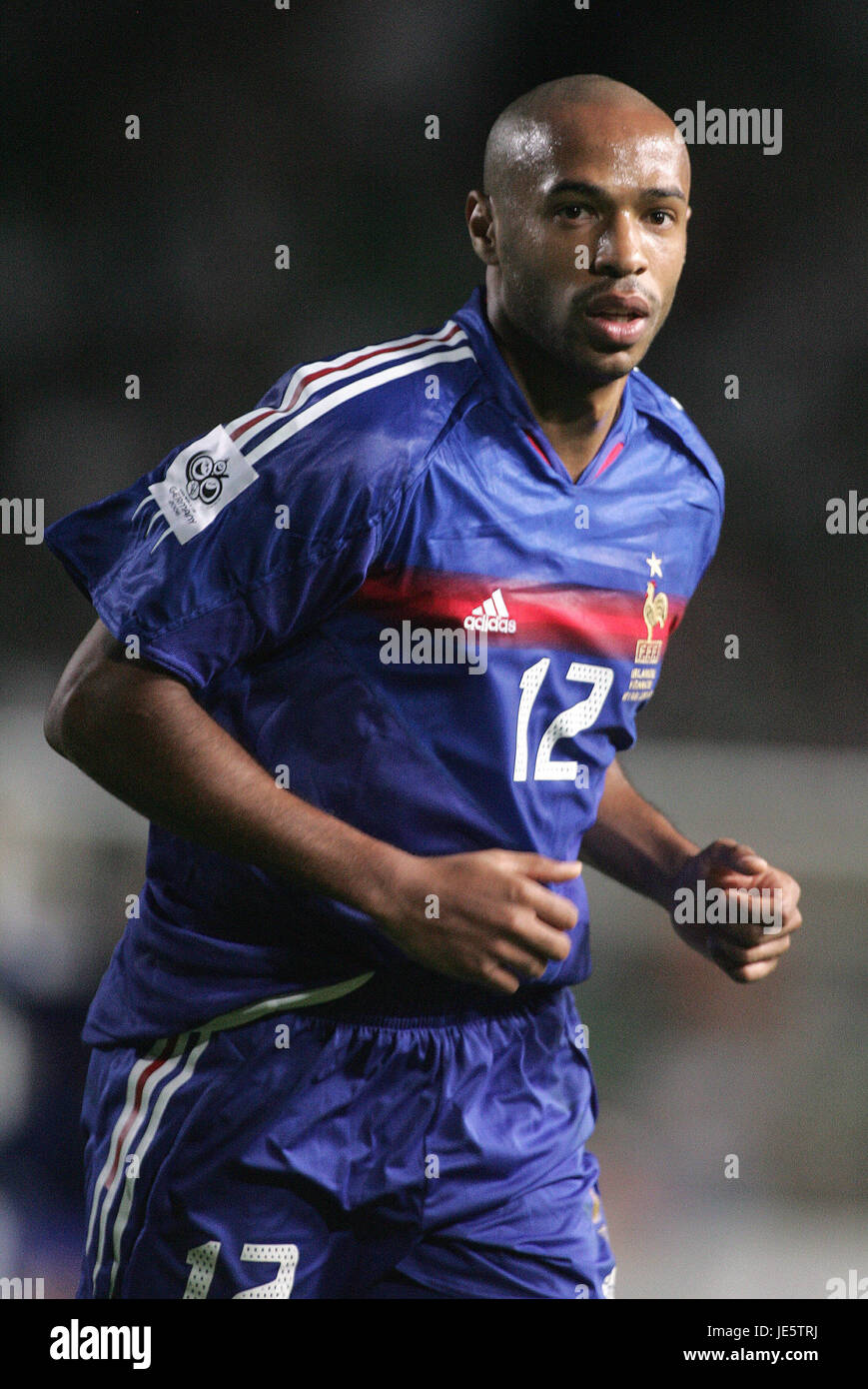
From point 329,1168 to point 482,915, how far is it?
25 cm

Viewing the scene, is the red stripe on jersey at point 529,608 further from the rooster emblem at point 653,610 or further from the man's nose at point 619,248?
the man's nose at point 619,248

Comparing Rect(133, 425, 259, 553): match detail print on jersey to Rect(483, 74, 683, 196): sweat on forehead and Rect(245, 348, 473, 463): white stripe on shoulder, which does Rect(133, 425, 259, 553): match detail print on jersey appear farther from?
Rect(483, 74, 683, 196): sweat on forehead

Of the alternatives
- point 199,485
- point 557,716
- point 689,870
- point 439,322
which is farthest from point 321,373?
point 439,322

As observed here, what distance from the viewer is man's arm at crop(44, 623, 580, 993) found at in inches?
43.9

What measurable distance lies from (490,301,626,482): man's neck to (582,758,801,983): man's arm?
37 cm

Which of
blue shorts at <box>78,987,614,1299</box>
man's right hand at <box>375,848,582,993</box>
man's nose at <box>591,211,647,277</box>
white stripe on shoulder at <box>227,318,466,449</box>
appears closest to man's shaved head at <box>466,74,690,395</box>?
man's nose at <box>591,211,647,277</box>

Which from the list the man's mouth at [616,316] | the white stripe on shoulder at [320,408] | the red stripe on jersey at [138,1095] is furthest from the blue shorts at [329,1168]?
the man's mouth at [616,316]

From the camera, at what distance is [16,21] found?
2156mm

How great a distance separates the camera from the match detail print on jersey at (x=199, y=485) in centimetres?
111

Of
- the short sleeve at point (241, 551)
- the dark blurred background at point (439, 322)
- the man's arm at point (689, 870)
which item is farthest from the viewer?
the dark blurred background at point (439, 322)

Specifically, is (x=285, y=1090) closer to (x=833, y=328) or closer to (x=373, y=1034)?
(x=373, y=1034)

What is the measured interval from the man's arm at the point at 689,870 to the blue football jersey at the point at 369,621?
5.4 inches

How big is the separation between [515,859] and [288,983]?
23cm
